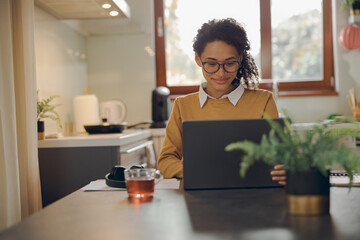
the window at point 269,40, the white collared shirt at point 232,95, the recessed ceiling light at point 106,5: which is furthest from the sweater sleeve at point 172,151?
the window at point 269,40

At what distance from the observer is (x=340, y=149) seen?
823mm

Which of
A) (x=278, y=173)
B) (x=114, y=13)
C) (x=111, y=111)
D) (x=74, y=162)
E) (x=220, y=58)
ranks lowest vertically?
(x=74, y=162)

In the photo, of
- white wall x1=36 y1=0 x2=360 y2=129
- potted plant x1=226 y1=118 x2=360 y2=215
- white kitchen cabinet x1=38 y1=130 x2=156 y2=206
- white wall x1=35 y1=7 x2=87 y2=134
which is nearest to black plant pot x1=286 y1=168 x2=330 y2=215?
potted plant x1=226 y1=118 x2=360 y2=215

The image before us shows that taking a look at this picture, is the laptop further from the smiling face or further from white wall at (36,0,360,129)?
white wall at (36,0,360,129)

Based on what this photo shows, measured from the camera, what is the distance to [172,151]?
1.75 m

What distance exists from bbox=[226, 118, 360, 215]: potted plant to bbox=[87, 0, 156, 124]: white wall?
9.30 ft

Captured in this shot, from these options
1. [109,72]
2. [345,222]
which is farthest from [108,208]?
[109,72]

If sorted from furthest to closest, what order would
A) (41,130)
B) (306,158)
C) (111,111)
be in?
(111,111), (41,130), (306,158)

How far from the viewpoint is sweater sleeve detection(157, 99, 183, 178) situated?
5.31 feet

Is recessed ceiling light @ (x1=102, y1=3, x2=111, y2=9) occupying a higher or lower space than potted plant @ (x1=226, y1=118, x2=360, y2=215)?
higher

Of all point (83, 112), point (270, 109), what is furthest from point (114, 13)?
point (270, 109)

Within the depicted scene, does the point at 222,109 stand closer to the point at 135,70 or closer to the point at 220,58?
the point at 220,58

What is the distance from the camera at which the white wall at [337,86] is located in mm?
3529

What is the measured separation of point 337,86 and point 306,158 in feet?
9.54
